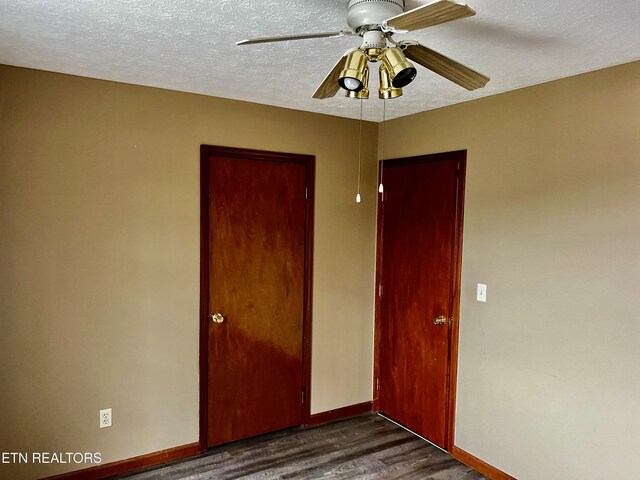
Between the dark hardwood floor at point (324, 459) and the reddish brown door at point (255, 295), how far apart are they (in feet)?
0.51

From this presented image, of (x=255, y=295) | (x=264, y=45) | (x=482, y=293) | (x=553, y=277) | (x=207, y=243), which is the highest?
(x=264, y=45)

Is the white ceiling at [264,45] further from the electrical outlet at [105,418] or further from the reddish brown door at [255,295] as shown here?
the electrical outlet at [105,418]

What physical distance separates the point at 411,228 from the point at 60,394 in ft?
8.24

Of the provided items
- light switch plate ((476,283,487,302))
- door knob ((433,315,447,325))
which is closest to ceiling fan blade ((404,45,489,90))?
light switch plate ((476,283,487,302))

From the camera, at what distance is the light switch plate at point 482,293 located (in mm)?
2912

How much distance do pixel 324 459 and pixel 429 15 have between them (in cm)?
278

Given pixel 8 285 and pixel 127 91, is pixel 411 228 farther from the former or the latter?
pixel 8 285

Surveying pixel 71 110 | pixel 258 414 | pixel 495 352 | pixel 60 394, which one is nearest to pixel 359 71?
pixel 71 110

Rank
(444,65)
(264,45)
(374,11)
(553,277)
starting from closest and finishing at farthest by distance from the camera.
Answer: (374,11)
(444,65)
(264,45)
(553,277)

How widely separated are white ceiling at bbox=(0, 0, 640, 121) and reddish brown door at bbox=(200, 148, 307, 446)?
715mm

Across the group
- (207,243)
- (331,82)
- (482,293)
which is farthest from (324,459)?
(331,82)

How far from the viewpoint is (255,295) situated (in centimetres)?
325

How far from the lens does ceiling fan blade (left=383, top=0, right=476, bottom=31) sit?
1.19 metres

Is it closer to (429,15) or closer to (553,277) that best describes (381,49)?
(429,15)
